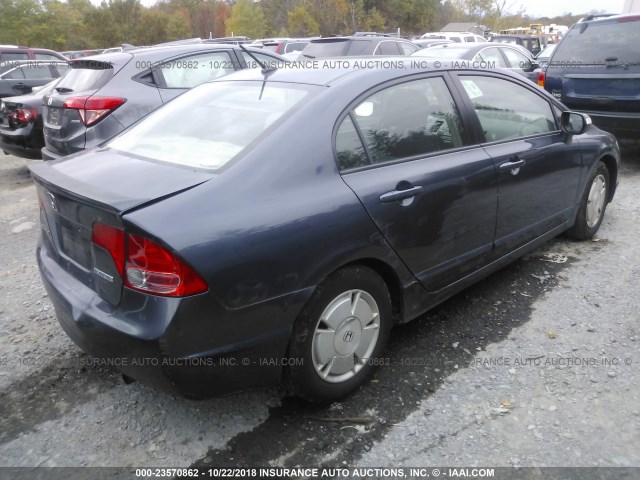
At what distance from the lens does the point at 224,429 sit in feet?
8.36

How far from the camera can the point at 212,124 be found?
9.21 ft

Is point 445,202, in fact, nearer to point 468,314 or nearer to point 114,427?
point 468,314

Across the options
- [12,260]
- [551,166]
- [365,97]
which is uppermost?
[365,97]

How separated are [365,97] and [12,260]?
11.9 ft

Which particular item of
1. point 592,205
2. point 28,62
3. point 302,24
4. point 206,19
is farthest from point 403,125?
point 206,19

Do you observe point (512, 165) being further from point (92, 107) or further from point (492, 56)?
point (492, 56)

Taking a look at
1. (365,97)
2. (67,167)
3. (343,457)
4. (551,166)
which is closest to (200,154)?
(67,167)

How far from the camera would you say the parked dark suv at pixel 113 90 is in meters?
5.38

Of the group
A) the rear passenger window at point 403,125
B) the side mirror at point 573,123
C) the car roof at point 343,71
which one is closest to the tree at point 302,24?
the side mirror at point 573,123

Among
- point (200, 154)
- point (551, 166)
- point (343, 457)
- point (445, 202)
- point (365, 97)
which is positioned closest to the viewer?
point (343, 457)

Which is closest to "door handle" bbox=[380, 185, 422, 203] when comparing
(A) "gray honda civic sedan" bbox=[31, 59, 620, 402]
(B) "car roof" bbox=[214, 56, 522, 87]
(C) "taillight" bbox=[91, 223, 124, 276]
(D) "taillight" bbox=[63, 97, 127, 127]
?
(A) "gray honda civic sedan" bbox=[31, 59, 620, 402]

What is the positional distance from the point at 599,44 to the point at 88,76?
619 centimetres

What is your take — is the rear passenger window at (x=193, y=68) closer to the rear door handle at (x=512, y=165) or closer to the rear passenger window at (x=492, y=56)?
the rear door handle at (x=512, y=165)

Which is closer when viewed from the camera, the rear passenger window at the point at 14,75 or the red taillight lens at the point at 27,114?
the red taillight lens at the point at 27,114
